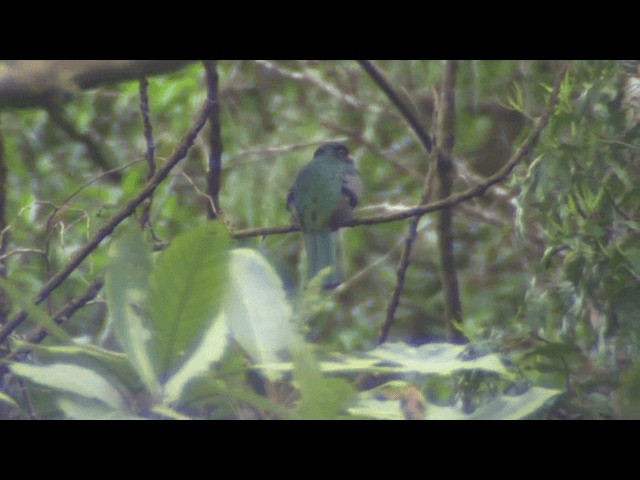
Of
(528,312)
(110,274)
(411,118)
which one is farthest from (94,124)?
(110,274)

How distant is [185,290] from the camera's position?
1.48ft

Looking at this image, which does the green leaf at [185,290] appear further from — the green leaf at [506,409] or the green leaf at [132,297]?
the green leaf at [506,409]

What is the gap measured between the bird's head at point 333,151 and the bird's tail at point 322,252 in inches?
18.1

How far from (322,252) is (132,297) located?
50.1 inches

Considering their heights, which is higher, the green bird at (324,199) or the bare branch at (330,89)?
the bare branch at (330,89)

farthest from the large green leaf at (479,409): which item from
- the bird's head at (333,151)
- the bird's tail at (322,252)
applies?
the bird's head at (333,151)

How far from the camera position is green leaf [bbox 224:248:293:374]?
1.59ft

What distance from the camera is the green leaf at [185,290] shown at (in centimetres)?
44

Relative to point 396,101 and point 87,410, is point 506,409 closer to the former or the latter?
point 87,410

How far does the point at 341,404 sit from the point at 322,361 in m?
0.07

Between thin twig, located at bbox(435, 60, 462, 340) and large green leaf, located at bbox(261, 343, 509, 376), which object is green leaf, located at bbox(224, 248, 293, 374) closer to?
large green leaf, located at bbox(261, 343, 509, 376)

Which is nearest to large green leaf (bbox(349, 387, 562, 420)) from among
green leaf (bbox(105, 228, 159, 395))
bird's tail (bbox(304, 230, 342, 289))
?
green leaf (bbox(105, 228, 159, 395))

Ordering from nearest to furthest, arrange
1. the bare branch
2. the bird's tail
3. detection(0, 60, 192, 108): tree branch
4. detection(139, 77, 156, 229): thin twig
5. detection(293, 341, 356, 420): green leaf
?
detection(293, 341, 356, 420): green leaf → detection(0, 60, 192, 108): tree branch → detection(139, 77, 156, 229): thin twig → the bird's tail → the bare branch

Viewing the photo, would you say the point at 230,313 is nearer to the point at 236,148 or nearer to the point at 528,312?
the point at 528,312
